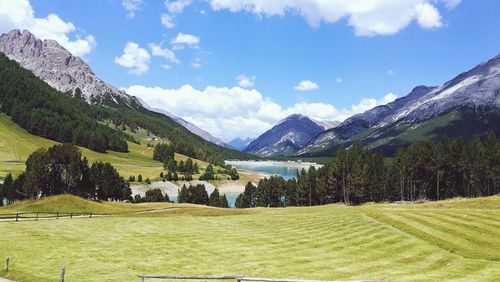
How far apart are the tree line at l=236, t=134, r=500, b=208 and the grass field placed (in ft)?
253

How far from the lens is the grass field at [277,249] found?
35.9 metres

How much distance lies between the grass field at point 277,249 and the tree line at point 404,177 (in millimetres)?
77138

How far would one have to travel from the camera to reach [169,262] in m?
Result: 40.4

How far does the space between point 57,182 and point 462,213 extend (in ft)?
402

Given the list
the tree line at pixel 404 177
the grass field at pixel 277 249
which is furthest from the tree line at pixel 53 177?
the grass field at pixel 277 249

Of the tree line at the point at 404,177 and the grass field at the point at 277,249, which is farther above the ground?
the tree line at the point at 404,177

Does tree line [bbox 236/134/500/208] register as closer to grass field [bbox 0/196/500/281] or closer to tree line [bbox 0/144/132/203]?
tree line [bbox 0/144/132/203]

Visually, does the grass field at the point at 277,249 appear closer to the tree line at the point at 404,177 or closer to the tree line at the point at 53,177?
the tree line at the point at 53,177

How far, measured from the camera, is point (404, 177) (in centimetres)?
15262

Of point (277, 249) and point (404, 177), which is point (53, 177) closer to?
point (277, 249)

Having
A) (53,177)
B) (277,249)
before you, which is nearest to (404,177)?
(277,249)

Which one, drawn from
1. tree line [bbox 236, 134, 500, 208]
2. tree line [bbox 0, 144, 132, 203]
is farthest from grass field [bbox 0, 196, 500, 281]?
tree line [bbox 236, 134, 500, 208]

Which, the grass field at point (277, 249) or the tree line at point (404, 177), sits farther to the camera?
the tree line at point (404, 177)

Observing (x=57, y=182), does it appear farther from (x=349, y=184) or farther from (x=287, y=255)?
(x=287, y=255)
